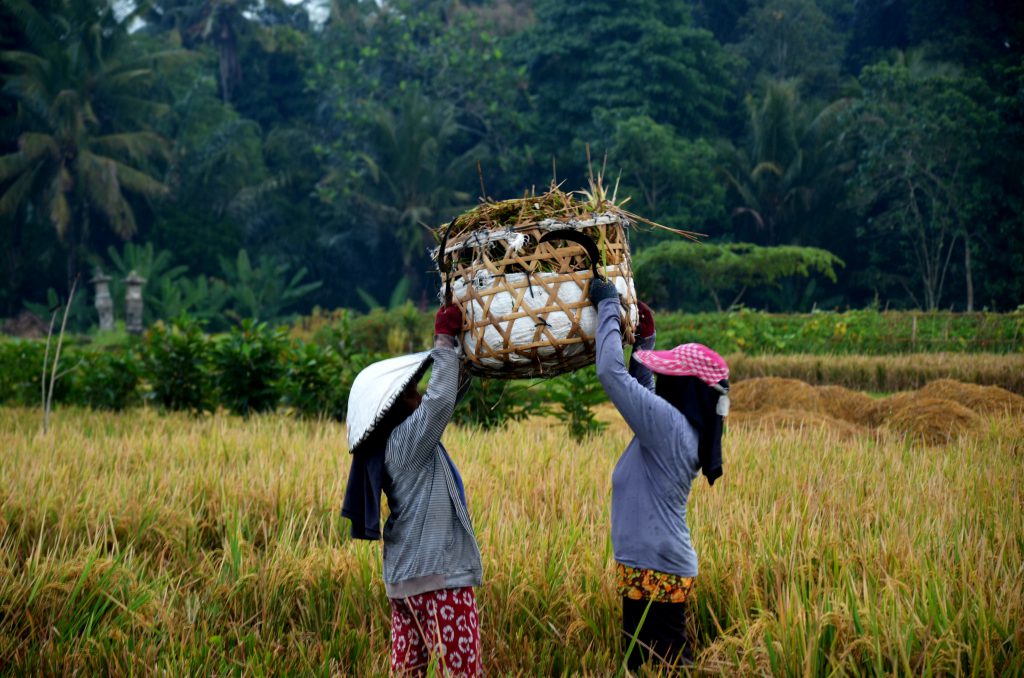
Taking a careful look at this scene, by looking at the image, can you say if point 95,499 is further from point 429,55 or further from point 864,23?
point 864,23

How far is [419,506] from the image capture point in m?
2.94

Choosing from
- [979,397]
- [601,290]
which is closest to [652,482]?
[601,290]

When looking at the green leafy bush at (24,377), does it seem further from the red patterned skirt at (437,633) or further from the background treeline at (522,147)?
the background treeline at (522,147)

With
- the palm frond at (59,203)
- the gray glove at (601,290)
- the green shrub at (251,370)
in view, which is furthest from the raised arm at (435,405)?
the palm frond at (59,203)

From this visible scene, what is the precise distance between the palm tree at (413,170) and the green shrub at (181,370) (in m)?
20.5

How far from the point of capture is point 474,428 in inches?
298

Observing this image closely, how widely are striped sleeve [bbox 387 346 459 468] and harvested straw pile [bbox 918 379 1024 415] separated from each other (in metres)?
6.17

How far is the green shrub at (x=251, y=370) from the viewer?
8.57 meters

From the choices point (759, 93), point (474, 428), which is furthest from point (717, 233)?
point (474, 428)

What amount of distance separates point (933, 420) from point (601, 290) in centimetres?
560

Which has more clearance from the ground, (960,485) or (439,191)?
(439,191)

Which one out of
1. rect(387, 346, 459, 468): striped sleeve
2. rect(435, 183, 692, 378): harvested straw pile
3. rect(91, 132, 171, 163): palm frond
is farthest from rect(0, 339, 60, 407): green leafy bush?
rect(91, 132, 171, 163): palm frond

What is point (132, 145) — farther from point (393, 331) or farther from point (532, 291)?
point (532, 291)

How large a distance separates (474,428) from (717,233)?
76.9ft
